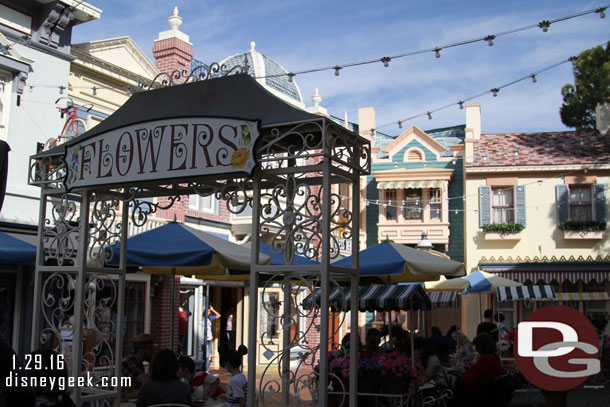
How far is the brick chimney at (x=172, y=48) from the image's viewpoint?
16.2 m

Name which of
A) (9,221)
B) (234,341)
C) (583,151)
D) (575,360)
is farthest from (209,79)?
(583,151)

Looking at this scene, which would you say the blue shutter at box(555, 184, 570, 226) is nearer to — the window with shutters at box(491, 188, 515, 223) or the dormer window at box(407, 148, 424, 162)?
the window with shutters at box(491, 188, 515, 223)

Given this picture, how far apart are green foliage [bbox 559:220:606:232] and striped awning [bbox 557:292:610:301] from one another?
2.25 metres

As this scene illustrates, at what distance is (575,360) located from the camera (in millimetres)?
4742

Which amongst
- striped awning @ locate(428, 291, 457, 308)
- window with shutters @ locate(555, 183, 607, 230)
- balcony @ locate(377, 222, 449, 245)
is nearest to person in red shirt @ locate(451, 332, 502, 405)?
striped awning @ locate(428, 291, 457, 308)

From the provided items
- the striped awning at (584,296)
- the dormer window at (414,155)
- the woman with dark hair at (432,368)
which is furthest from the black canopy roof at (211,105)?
the dormer window at (414,155)

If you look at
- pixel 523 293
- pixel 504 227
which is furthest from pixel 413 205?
pixel 523 293

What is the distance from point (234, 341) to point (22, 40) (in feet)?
33.2

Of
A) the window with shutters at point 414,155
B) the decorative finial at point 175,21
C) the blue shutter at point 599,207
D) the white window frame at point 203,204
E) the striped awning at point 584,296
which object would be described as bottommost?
the striped awning at point 584,296

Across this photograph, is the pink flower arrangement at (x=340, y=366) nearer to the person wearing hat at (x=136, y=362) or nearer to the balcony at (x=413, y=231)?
the person wearing hat at (x=136, y=362)

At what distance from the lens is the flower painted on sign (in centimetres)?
512

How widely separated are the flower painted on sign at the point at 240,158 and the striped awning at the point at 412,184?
20885 mm

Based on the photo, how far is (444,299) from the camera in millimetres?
15117

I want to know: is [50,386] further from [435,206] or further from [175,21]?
[435,206]
